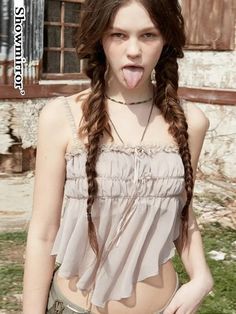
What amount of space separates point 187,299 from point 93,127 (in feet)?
1.64

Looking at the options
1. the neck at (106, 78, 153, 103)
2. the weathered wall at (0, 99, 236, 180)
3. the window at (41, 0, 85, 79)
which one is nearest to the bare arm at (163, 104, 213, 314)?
the neck at (106, 78, 153, 103)

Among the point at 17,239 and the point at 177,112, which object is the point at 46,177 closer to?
the point at 177,112

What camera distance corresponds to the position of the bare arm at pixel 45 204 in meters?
1.39

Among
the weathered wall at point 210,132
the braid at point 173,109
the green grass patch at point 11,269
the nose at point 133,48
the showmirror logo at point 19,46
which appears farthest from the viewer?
the weathered wall at point 210,132

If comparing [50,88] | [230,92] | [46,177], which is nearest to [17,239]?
[50,88]

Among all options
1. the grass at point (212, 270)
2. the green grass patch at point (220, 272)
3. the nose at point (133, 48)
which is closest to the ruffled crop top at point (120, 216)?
the nose at point (133, 48)

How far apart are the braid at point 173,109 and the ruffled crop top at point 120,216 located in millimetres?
26

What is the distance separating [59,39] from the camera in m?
7.00

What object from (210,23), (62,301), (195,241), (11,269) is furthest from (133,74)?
(210,23)

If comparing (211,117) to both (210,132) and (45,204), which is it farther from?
(45,204)

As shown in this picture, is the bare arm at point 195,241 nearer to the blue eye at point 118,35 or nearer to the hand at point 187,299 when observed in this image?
the hand at point 187,299

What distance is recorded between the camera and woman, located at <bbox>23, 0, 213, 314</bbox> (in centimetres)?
138

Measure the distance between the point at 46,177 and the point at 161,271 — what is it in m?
0.39

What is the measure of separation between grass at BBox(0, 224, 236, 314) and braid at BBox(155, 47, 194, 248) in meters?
2.42
